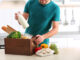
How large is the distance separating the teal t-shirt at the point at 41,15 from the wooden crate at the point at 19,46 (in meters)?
0.59

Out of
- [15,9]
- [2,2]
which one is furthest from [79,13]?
[2,2]

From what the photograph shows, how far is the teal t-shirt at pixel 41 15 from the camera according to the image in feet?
7.68

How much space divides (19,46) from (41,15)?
2.22ft

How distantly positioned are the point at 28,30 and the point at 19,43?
2.26 feet

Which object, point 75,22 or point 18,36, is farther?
point 75,22

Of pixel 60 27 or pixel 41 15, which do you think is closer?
pixel 41 15

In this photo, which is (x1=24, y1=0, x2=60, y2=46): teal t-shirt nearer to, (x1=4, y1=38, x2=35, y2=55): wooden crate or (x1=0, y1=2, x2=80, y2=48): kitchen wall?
(x1=4, y1=38, x2=35, y2=55): wooden crate

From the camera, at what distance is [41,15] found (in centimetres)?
237

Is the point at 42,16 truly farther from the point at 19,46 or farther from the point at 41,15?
the point at 19,46

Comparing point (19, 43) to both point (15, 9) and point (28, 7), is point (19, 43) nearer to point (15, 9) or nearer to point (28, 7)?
point (28, 7)

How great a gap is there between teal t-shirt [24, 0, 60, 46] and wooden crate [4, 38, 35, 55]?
0.59 m

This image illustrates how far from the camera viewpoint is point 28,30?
2482 mm

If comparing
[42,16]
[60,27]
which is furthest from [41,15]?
[60,27]

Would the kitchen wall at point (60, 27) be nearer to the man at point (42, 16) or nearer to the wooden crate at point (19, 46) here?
the man at point (42, 16)
